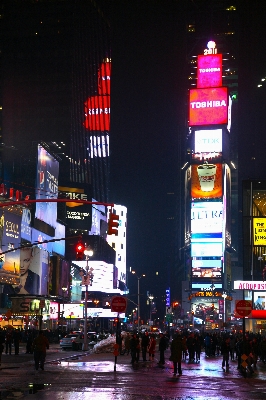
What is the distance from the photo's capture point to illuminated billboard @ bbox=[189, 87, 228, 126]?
17775 centimetres

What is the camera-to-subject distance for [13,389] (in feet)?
71.2

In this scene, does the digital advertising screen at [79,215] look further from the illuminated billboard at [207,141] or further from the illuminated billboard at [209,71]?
the illuminated billboard at [209,71]

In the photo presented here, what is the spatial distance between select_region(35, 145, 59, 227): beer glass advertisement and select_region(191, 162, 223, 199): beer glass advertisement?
73272 mm

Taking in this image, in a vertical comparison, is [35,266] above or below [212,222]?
below

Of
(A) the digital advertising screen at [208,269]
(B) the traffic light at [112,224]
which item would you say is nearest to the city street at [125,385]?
(B) the traffic light at [112,224]

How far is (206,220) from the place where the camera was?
175m

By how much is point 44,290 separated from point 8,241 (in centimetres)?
1975

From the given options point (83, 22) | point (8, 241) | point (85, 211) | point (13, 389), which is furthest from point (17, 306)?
point (83, 22)

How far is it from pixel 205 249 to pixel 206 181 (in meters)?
17.6

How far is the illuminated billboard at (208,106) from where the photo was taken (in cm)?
17775

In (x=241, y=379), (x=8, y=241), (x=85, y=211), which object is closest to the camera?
(x=241, y=379)

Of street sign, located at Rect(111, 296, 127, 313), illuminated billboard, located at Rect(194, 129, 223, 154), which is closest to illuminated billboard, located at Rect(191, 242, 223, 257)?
illuminated billboard, located at Rect(194, 129, 223, 154)

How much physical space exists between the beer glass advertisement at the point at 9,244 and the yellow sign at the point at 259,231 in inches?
1227

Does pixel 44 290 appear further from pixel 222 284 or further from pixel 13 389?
pixel 222 284
